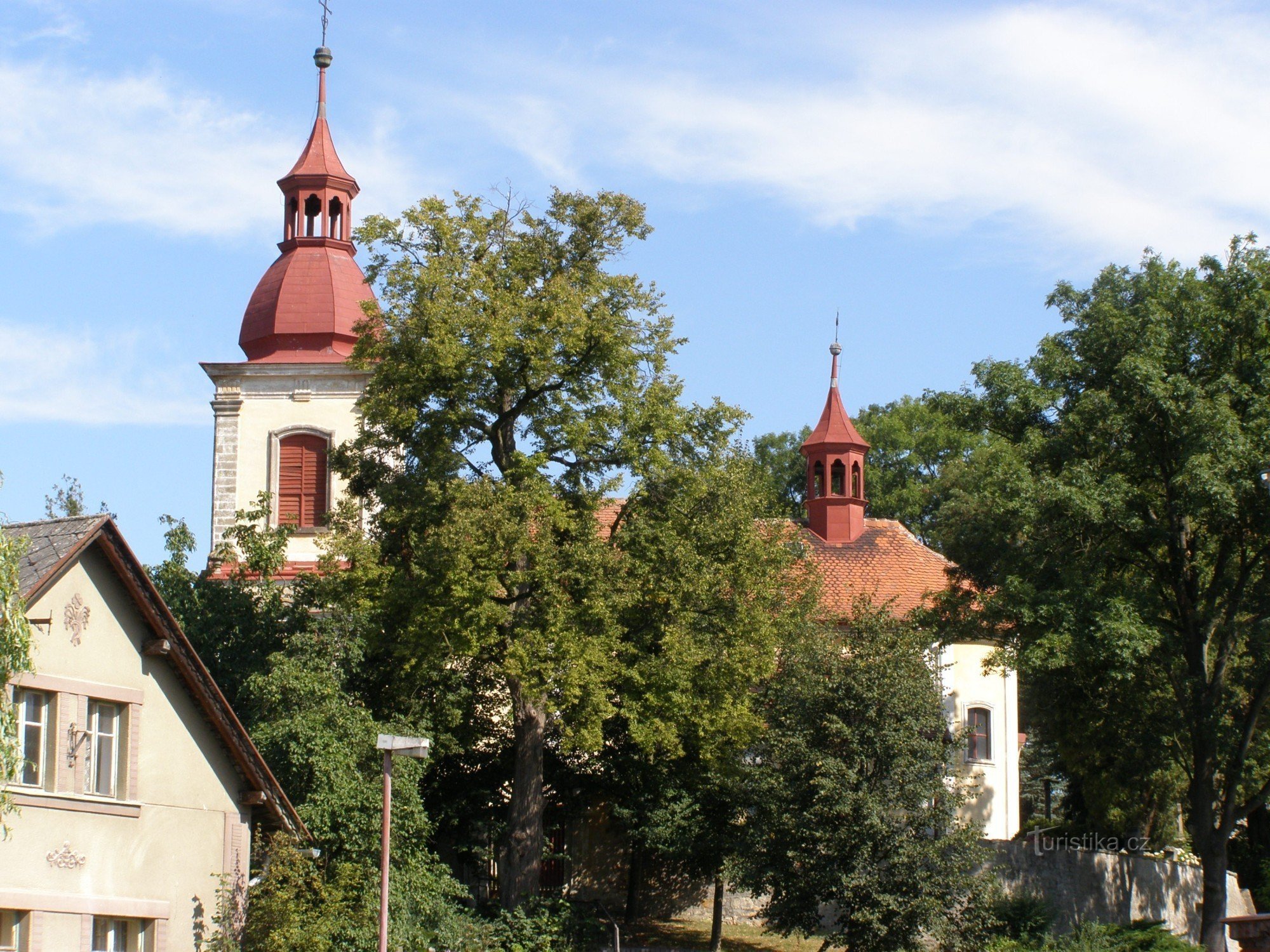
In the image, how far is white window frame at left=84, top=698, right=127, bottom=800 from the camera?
757 inches

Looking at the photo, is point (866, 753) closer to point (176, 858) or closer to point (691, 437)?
point (691, 437)

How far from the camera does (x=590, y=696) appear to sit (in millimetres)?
27000

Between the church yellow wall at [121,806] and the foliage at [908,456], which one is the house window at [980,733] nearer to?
the foliage at [908,456]

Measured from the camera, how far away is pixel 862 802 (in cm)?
2516

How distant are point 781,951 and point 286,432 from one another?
1937 cm

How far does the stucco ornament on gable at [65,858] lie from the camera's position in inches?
727

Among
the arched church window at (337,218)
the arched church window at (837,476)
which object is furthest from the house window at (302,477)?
the arched church window at (837,476)

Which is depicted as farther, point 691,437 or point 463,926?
point 691,437

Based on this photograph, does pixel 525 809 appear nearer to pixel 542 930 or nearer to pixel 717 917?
pixel 542 930

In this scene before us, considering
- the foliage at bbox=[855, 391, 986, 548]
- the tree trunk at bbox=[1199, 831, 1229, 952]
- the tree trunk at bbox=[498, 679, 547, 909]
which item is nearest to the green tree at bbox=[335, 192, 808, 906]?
the tree trunk at bbox=[498, 679, 547, 909]

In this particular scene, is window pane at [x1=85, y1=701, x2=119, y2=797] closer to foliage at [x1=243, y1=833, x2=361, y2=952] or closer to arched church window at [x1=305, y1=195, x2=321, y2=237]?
foliage at [x1=243, y1=833, x2=361, y2=952]

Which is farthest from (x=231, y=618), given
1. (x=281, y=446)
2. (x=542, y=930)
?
(x=281, y=446)

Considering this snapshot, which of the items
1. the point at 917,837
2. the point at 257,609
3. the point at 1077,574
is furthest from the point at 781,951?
the point at 257,609

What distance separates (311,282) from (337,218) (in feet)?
7.96
